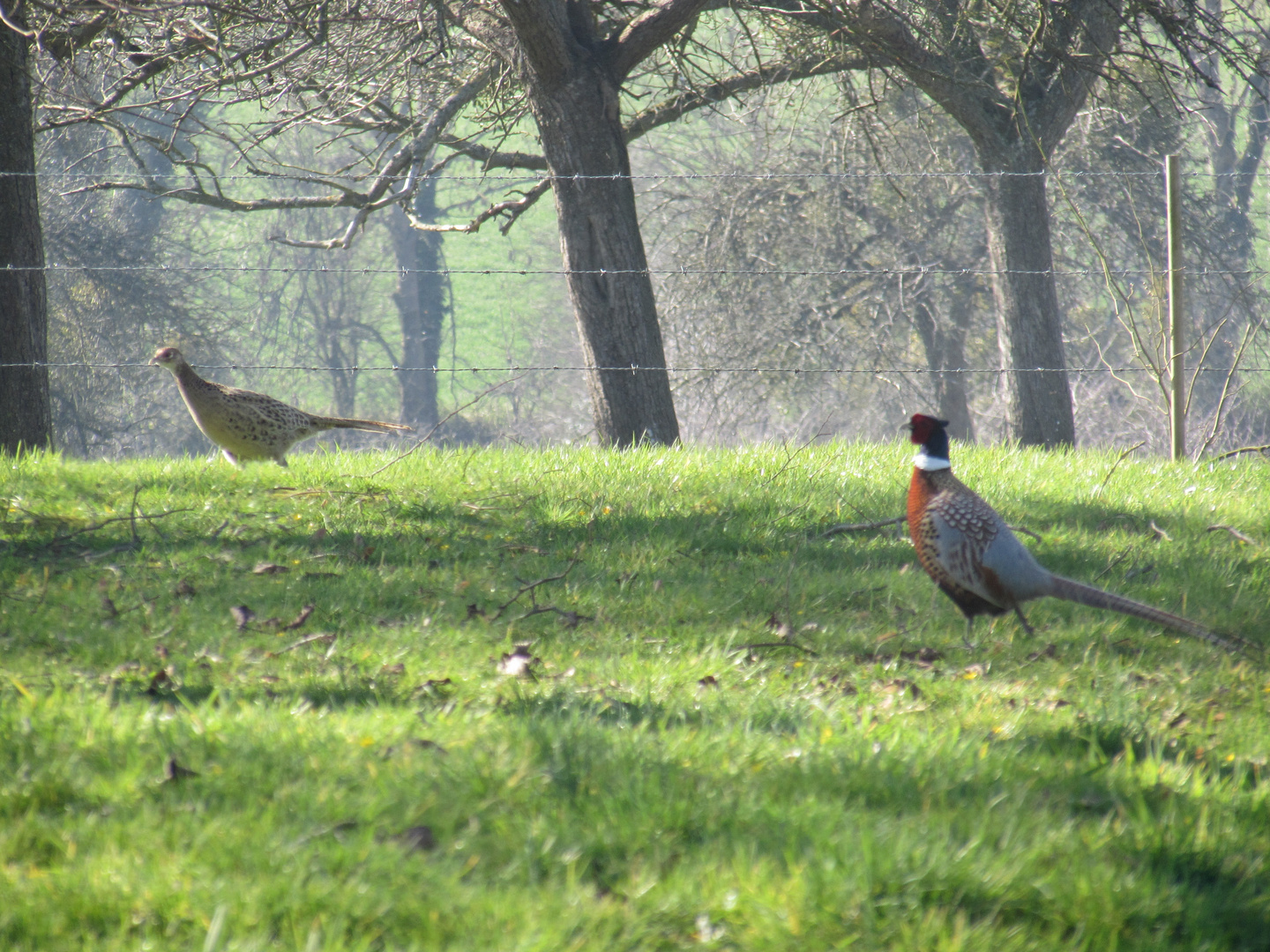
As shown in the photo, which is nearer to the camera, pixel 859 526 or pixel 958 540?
pixel 958 540

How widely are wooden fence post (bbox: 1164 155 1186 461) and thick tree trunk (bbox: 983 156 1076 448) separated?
3.47m

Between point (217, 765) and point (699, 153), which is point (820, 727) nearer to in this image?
point (217, 765)

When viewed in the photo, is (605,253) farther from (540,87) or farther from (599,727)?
(599,727)

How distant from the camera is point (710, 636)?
4012 millimetres

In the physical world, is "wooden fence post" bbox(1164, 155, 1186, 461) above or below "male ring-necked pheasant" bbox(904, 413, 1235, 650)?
above

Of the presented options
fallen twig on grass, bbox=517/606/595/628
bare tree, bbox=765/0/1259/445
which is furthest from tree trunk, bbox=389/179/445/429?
fallen twig on grass, bbox=517/606/595/628

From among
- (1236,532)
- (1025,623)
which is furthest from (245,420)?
(1236,532)

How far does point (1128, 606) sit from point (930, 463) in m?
0.94

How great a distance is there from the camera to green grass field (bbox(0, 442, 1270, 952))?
2148 millimetres

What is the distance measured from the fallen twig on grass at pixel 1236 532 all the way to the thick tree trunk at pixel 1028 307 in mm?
5674

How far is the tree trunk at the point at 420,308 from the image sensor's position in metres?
32.4

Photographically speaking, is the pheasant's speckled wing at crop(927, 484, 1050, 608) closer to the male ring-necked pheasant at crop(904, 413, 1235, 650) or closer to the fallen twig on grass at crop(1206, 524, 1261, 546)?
the male ring-necked pheasant at crop(904, 413, 1235, 650)

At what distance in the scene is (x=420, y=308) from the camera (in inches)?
1427

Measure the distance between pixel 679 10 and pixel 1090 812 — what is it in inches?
283
